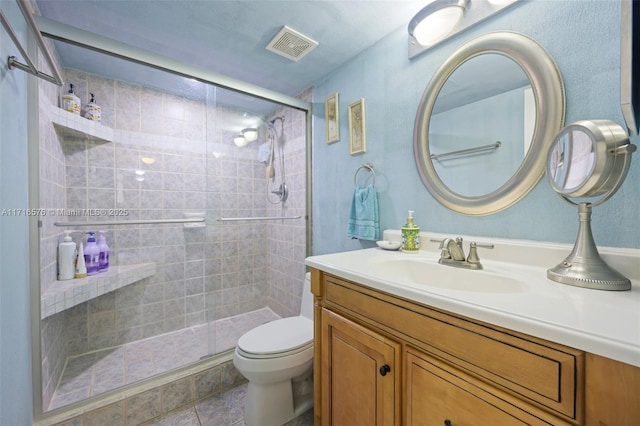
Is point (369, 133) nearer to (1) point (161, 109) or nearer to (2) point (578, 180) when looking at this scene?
(2) point (578, 180)

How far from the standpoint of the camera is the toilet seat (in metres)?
1.26

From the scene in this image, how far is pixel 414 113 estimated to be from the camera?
4.40 feet

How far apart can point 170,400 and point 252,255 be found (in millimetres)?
1192

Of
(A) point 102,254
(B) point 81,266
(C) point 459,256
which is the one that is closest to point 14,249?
(B) point 81,266

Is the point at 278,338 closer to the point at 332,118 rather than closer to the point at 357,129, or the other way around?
the point at 357,129

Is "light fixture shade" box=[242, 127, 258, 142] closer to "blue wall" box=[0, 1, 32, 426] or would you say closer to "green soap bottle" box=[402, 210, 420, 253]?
"blue wall" box=[0, 1, 32, 426]

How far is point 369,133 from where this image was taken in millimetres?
1593

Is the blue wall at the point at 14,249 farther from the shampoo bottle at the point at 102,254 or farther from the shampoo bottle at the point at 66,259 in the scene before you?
the shampoo bottle at the point at 102,254

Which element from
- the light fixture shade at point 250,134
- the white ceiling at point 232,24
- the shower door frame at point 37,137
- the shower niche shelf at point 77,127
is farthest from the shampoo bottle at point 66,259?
the light fixture shade at point 250,134

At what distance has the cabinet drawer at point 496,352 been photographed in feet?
1.53

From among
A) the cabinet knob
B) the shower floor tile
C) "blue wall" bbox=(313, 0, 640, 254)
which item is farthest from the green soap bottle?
the shower floor tile

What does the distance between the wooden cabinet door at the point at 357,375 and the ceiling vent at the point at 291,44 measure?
1.55 metres

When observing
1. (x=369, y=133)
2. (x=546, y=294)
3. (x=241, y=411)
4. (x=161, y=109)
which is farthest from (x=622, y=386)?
(x=161, y=109)

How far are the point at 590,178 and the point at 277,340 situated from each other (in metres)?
1.46
